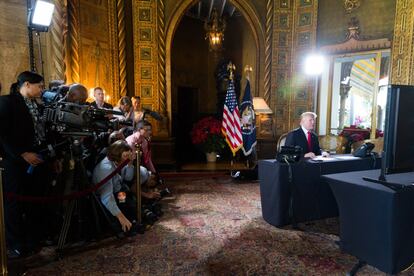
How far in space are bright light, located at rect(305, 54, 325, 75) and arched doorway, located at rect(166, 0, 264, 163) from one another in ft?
8.06

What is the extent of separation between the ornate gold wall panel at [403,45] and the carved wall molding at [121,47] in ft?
18.5

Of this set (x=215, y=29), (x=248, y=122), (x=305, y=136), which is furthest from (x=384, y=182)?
(x=215, y=29)

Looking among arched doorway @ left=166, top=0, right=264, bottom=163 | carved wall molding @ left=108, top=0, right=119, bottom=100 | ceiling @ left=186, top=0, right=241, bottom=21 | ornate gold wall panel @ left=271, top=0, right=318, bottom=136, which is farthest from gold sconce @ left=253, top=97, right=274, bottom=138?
ceiling @ left=186, top=0, right=241, bottom=21

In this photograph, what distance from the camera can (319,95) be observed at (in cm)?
708

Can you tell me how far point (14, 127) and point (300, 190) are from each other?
311 centimetres

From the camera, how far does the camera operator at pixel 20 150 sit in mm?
2762

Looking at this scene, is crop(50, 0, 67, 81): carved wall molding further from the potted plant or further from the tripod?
the potted plant

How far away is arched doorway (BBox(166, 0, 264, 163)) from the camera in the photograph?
9375 mm

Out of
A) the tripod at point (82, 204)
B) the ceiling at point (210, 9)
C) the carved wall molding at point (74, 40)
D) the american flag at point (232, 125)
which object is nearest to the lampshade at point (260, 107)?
the american flag at point (232, 125)

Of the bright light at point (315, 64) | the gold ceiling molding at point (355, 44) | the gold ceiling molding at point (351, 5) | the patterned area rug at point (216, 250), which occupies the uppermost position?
the gold ceiling molding at point (351, 5)

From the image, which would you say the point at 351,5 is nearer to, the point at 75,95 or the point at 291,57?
the point at 291,57

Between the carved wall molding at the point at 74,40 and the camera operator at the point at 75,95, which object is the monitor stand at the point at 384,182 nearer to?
the camera operator at the point at 75,95

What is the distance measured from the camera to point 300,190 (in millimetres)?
→ 3520

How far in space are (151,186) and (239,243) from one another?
2.34 metres
